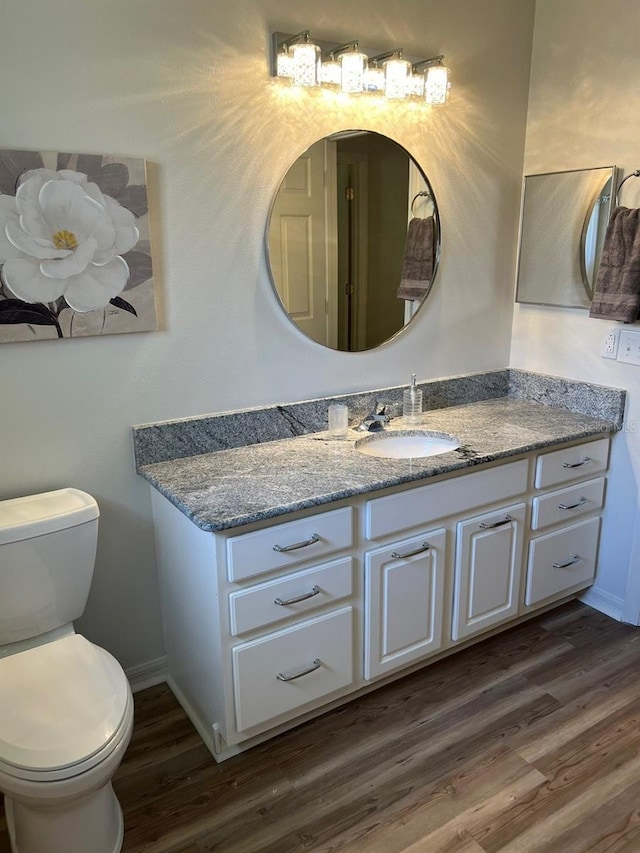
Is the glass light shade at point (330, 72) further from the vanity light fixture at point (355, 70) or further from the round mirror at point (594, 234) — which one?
the round mirror at point (594, 234)

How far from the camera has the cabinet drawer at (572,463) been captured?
7.72ft

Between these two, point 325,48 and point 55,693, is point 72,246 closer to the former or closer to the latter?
point 325,48

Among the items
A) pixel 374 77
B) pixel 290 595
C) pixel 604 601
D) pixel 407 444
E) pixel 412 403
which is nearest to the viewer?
→ pixel 290 595

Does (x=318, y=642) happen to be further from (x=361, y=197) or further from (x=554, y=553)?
(x=361, y=197)

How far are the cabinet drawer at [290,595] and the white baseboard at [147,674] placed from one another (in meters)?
0.64

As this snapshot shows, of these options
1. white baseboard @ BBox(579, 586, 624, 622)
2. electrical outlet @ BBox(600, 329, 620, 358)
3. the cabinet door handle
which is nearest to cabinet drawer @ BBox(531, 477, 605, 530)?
the cabinet door handle

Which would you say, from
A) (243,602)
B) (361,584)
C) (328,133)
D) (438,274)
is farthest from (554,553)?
(328,133)

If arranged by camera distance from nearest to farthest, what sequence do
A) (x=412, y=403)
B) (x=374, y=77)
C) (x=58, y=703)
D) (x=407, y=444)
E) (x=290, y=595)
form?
(x=58, y=703) < (x=290, y=595) < (x=374, y=77) < (x=407, y=444) < (x=412, y=403)

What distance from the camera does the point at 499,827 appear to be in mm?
1736

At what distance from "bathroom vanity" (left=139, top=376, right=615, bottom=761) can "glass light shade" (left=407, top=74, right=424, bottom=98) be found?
1150 millimetres

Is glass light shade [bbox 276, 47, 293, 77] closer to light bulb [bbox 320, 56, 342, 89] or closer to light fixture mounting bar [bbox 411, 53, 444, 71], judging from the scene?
light bulb [bbox 320, 56, 342, 89]

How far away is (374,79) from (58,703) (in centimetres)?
206

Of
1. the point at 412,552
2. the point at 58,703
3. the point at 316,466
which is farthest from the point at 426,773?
the point at 58,703

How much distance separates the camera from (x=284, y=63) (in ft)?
6.59
